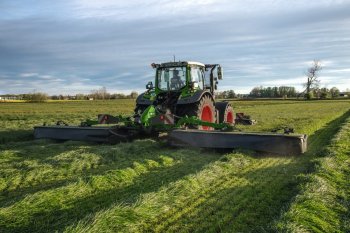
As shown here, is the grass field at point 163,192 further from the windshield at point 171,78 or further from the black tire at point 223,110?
the black tire at point 223,110

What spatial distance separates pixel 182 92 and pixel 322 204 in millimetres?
7173

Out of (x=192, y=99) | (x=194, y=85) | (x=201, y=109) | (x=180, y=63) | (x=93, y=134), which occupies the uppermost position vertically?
(x=180, y=63)

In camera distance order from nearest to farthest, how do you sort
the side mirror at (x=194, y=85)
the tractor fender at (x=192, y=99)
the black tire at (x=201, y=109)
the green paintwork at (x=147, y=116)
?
1. the green paintwork at (x=147, y=116)
2. the tractor fender at (x=192, y=99)
3. the black tire at (x=201, y=109)
4. the side mirror at (x=194, y=85)

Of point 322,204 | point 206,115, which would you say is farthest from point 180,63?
point 322,204

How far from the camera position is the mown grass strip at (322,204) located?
4.23 metres

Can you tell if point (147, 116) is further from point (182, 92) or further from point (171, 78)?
point (171, 78)

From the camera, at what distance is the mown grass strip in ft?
13.9

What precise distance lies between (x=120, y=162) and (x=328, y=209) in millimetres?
4518

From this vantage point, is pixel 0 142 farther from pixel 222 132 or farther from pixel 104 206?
pixel 104 206

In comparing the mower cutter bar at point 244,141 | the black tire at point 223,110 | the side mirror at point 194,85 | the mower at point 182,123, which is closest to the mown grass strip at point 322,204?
the mower cutter bar at point 244,141

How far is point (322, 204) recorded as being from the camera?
16.1 ft

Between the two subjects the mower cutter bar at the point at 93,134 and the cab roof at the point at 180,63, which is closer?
the mower cutter bar at the point at 93,134

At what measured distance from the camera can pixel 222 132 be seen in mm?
9414

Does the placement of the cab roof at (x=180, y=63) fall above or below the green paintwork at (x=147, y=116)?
above
